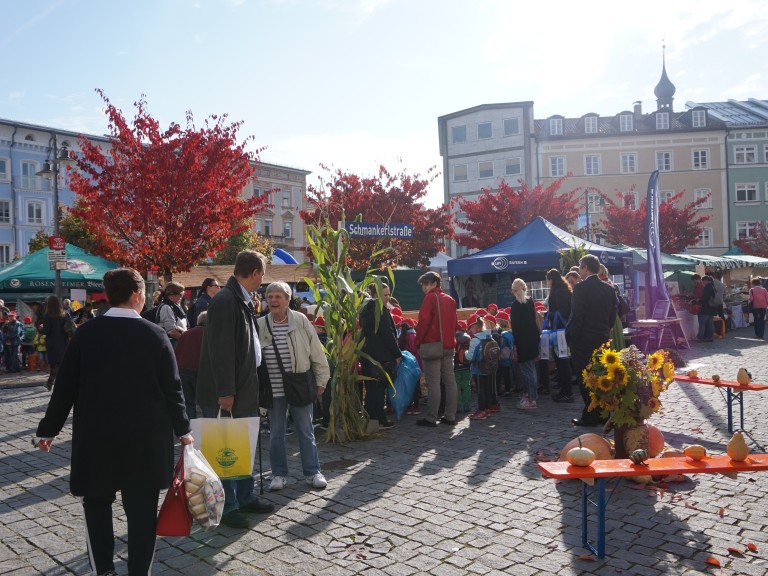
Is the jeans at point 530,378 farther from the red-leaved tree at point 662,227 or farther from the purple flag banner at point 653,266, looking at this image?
the red-leaved tree at point 662,227

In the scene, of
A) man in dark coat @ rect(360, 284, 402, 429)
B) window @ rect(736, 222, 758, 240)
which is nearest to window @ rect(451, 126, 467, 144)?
window @ rect(736, 222, 758, 240)

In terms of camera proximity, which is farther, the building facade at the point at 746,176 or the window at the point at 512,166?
the window at the point at 512,166

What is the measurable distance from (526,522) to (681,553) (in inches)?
40.6

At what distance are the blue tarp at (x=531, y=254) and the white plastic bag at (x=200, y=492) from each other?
12216 millimetres

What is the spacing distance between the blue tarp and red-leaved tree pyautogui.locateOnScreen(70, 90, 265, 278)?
6898 millimetres

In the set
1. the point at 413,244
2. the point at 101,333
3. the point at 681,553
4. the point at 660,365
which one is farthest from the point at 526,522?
the point at 413,244

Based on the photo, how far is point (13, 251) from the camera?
51.1 meters

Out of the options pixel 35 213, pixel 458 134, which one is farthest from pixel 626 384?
pixel 35 213

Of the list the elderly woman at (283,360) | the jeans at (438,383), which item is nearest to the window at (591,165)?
the jeans at (438,383)

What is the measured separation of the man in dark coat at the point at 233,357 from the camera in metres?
4.68

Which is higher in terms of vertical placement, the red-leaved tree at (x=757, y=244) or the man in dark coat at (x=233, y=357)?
the red-leaved tree at (x=757, y=244)

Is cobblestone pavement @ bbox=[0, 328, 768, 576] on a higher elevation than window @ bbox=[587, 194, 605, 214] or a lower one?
lower

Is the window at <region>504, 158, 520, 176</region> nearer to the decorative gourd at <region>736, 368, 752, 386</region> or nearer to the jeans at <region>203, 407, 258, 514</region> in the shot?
the decorative gourd at <region>736, 368, 752, 386</region>

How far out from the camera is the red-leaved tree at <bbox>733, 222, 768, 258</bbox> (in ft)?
164
